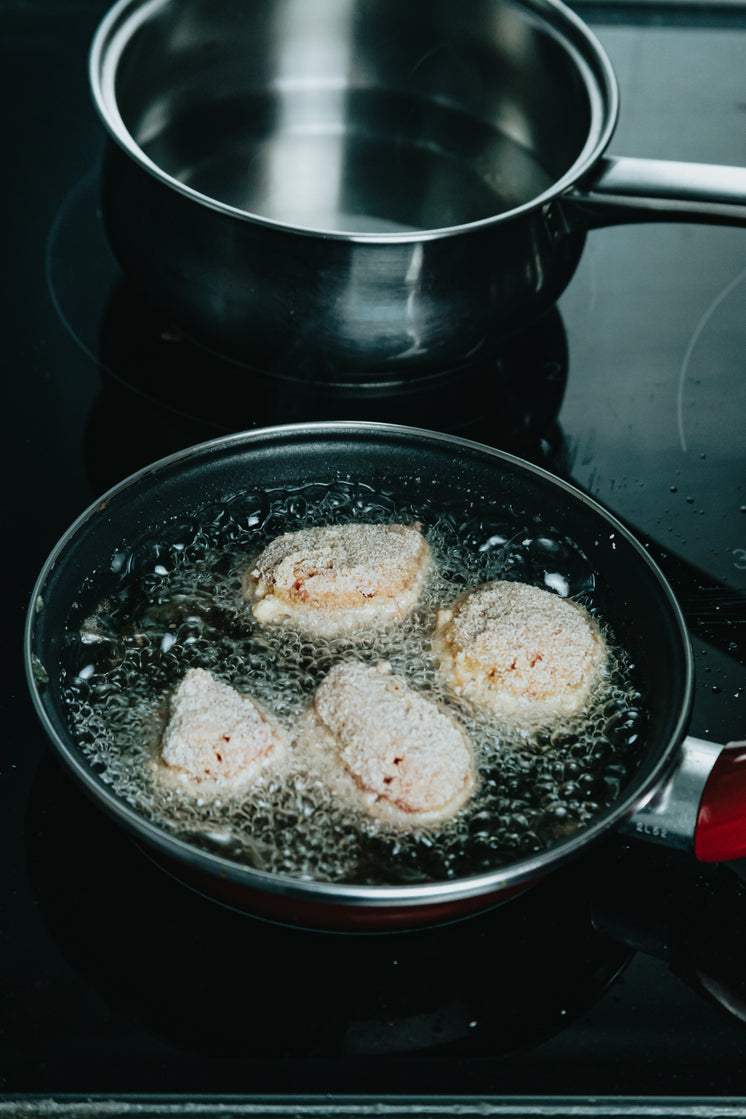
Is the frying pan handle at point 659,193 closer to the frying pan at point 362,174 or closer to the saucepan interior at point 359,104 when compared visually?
the frying pan at point 362,174

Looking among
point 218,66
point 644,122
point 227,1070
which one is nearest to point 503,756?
point 227,1070

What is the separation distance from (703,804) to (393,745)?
20 cm

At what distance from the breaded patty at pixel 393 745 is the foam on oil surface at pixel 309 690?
12mm

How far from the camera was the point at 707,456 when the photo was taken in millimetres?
1097

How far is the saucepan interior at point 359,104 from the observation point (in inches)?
48.3

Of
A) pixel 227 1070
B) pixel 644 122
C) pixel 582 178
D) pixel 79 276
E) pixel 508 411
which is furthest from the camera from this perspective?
pixel 644 122

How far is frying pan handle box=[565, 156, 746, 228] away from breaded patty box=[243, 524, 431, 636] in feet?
1.29

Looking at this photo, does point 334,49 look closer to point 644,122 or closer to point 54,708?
point 644,122

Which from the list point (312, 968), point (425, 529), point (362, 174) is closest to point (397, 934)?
point (312, 968)

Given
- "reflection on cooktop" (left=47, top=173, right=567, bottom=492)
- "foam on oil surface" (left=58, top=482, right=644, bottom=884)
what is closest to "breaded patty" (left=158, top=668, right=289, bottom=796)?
"foam on oil surface" (left=58, top=482, right=644, bottom=884)

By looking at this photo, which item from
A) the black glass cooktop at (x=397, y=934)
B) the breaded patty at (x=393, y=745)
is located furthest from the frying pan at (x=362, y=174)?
the breaded patty at (x=393, y=745)

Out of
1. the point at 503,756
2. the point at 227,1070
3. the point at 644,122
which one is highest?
the point at 644,122

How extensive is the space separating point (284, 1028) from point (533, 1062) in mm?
153

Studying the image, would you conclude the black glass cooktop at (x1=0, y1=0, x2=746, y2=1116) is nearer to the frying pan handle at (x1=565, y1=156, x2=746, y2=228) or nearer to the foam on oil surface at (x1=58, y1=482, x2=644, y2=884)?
the foam on oil surface at (x1=58, y1=482, x2=644, y2=884)
